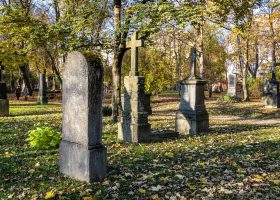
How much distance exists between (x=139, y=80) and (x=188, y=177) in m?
5.11

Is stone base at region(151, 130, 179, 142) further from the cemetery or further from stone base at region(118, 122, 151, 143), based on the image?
stone base at region(118, 122, 151, 143)

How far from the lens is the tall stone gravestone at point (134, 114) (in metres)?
10.6

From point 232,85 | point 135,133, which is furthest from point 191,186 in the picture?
point 232,85

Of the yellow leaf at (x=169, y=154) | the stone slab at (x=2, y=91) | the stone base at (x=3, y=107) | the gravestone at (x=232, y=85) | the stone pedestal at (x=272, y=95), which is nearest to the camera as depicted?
the yellow leaf at (x=169, y=154)

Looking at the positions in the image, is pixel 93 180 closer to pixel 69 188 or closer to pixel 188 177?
pixel 69 188

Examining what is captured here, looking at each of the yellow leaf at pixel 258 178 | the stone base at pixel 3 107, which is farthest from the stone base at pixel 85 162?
the stone base at pixel 3 107

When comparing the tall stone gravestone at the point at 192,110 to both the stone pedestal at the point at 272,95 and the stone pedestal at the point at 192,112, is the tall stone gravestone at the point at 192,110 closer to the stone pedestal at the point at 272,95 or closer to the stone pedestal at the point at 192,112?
the stone pedestal at the point at 192,112

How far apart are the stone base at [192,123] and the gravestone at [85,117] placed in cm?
686

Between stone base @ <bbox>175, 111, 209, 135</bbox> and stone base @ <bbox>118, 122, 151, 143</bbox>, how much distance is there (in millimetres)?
2378

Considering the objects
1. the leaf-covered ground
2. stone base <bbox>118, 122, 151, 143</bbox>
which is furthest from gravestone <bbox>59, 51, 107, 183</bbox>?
stone base <bbox>118, 122, 151, 143</bbox>

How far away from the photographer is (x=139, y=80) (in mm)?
10789

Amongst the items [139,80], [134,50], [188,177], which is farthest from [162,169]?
[134,50]

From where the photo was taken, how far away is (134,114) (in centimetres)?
1086

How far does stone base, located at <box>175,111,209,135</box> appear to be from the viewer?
491 inches
